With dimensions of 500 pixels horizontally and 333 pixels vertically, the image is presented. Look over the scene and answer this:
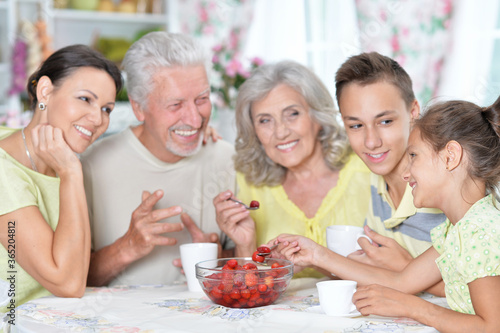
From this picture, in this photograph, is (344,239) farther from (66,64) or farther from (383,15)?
(383,15)

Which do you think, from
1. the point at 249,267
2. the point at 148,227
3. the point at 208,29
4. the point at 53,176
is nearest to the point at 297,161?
the point at 148,227

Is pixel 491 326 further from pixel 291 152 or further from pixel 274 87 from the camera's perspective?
pixel 274 87

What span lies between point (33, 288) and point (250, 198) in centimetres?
81

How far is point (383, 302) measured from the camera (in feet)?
4.15

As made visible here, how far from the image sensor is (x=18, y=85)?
4281mm

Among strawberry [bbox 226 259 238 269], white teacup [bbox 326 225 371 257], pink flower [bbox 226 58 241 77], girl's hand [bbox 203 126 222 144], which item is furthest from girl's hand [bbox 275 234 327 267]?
pink flower [bbox 226 58 241 77]

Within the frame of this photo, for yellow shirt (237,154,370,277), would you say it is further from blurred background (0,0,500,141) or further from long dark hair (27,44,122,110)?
long dark hair (27,44,122,110)

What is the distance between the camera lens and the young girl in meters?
1.16

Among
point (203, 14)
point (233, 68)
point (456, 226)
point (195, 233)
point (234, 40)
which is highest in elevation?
point (203, 14)

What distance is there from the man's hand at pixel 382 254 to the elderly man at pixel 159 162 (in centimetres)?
60

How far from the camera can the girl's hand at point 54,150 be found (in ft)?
5.36

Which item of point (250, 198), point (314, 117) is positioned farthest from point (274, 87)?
point (250, 198)

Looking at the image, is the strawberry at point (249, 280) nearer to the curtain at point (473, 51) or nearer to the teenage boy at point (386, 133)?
the teenage boy at point (386, 133)

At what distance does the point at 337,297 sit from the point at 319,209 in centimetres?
74
